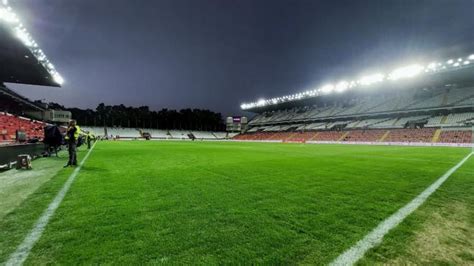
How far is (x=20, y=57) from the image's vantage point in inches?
1074

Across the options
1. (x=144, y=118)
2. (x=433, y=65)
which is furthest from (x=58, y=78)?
(x=144, y=118)

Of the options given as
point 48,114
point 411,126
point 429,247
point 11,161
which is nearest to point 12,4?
point 11,161

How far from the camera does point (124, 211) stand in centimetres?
389

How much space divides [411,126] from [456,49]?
663 inches

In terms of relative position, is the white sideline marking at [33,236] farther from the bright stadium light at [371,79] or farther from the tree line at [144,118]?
the tree line at [144,118]

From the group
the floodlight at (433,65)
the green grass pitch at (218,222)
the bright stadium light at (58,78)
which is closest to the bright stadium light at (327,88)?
the floodlight at (433,65)

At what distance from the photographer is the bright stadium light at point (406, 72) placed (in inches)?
1686

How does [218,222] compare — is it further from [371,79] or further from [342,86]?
[342,86]

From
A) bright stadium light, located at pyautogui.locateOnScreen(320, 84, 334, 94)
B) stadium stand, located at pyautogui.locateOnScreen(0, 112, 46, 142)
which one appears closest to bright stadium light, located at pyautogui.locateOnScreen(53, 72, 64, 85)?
stadium stand, located at pyautogui.locateOnScreen(0, 112, 46, 142)

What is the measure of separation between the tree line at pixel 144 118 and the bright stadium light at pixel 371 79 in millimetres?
72402

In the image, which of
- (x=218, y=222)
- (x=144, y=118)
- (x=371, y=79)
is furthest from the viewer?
(x=144, y=118)

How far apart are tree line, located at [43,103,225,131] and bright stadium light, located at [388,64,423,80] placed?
78847 millimetres

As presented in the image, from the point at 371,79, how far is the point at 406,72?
6.96 metres

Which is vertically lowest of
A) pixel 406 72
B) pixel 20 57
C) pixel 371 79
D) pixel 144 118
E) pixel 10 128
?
pixel 10 128
